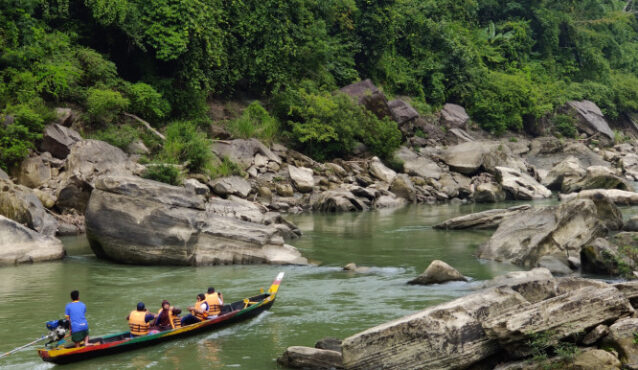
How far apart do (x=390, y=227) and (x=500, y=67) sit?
3506 cm

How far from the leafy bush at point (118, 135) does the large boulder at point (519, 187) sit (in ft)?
62.6

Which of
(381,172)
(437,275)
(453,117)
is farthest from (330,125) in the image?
(437,275)

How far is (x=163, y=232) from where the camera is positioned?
61.0 feet

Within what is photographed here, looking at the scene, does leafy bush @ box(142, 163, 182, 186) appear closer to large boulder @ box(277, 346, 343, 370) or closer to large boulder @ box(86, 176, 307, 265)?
large boulder @ box(86, 176, 307, 265)

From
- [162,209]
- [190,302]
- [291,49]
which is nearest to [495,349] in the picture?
[190,302]

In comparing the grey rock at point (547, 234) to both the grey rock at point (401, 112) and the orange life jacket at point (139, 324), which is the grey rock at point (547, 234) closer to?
the orange life jacket at point (139, 324)

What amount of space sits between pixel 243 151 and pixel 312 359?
23201 mm

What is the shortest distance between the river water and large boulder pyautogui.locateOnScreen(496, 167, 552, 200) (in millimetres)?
11453

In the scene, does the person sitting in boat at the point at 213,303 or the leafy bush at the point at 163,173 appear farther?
the leafy bush at the point at 163,173

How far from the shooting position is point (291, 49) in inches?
1516

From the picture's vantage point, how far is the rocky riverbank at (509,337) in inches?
339

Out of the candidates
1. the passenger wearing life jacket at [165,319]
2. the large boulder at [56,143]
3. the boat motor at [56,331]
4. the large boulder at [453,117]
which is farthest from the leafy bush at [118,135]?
the large boulder at [453,117]

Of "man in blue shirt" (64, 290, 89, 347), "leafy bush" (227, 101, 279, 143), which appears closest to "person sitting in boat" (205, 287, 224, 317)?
"man in blue shirt" (64, 290, 89, 347)

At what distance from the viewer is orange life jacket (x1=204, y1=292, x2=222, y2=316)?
500 inches
